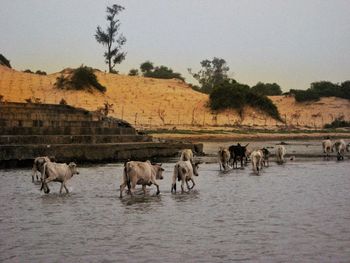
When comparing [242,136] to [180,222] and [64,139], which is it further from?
[180,222]

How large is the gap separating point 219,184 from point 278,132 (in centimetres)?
5627

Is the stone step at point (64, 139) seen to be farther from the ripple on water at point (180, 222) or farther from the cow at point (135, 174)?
the cow at point (135, 174)

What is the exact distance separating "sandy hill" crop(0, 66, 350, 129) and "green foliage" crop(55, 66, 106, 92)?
1052 millimetres

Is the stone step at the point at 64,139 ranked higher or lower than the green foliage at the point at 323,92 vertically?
lower

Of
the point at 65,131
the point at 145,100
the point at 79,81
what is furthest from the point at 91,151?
the point at 145,100

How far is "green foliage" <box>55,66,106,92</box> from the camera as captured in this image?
8438cm

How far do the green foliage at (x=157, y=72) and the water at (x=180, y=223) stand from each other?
10481 cm

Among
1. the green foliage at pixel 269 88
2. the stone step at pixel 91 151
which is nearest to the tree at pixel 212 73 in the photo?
the green foliage at pixel 269 88

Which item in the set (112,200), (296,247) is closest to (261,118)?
(112,200)

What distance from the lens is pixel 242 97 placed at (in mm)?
89375

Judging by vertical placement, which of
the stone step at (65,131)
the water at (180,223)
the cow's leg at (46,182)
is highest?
the stone step at (65,131)

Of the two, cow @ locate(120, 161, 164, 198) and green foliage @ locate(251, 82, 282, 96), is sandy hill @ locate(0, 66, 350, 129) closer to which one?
green foliage @ locate(251, 82, 282, 96)

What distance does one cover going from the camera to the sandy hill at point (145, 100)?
→ 77.8 metres

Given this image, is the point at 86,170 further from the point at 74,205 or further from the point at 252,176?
the point at 74,205
